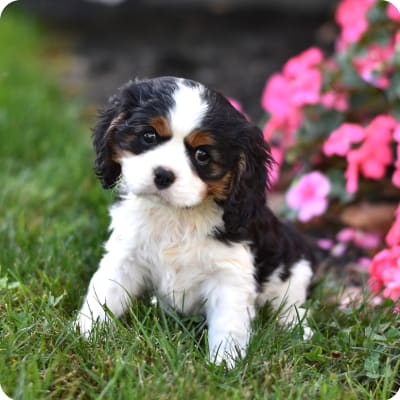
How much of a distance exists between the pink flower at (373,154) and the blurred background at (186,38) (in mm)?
2505

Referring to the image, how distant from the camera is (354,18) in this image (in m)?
5.16

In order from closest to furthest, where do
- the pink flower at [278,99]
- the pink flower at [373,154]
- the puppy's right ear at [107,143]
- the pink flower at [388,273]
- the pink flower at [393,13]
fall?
the puppy's right ear at [107,143] < the pink flower at [388,273] < the pink flower at [373,154] < the pink flower at [393,13] < the pink flower at [278,99]

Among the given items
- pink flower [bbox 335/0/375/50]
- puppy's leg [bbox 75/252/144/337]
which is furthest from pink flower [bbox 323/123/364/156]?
puppy's leg [bbox 75/252/144/337]

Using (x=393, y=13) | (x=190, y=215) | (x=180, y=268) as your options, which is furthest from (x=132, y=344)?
(x=393, y=13)

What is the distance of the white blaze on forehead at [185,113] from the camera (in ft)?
9.77

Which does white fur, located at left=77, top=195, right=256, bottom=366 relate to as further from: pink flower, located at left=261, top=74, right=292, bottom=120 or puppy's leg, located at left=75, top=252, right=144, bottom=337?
pink flower, located at left=261, top=74, right=292, bottom=120

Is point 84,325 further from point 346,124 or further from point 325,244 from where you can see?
point 346,124

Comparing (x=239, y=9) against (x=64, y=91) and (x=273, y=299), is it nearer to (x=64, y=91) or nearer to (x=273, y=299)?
(x=64, y=91)

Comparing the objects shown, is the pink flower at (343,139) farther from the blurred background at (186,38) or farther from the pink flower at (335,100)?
the blurred background at (186,38)

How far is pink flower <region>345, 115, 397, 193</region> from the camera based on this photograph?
4.55 metres

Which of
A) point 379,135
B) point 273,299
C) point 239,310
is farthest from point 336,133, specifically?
point 239,310

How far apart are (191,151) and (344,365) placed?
123 cm

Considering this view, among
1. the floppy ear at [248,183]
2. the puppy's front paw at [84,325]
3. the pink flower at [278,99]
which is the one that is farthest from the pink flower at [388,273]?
the pink flower at [278,99]

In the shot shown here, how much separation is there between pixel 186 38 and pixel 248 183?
7.02 metres
